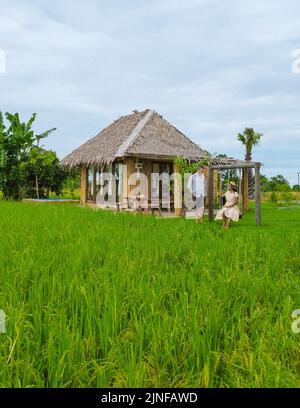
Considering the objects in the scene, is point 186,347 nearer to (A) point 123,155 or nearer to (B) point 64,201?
(A) point 123,155

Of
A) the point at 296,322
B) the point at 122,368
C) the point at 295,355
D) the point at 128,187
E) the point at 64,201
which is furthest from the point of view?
the point at 64,201

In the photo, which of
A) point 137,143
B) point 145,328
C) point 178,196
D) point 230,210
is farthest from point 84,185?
point 145,328

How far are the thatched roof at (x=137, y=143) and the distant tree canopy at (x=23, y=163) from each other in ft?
8.92

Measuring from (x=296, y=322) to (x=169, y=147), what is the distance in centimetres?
1309

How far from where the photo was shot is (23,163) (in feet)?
64.2

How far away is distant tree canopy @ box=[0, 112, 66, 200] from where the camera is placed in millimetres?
19641

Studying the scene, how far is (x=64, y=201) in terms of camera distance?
18141 millimetres

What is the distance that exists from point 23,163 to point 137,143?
25.5 ft

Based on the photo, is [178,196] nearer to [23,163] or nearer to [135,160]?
[135,160]

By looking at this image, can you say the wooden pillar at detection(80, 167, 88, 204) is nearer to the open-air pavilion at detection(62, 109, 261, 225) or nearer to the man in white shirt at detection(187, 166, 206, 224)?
the open-air pavilion at detection(62, 109, 261, 225)

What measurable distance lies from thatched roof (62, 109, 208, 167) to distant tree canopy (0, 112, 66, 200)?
272 centimetres

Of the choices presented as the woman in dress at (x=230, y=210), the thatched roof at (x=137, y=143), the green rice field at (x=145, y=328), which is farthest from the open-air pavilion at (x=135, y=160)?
the green rice field at (x=145, y=328)

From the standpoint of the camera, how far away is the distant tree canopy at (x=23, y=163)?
64.4ft
